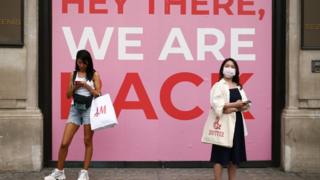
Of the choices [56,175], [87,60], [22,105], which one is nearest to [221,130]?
[87,60]

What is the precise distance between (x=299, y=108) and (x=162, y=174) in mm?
2384

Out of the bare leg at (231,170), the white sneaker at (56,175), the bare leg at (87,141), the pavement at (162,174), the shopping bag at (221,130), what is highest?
the shopping bag at (221,130)

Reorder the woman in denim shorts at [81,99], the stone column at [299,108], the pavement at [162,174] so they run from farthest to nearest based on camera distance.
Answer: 1. the stone column at [299,108]
2. the pavement at [162,174]
3. the woman in denim shorts at [81,99]

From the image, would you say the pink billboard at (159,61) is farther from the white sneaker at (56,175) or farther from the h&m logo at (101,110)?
the h&m logo at (101,110)

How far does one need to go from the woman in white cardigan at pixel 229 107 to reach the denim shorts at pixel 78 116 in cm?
186

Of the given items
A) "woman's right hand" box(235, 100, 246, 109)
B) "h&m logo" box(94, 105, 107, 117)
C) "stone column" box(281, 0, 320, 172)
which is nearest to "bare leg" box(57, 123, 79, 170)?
"h&m logo" box(94, 105, 107, 117)

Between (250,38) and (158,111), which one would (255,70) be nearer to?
(250,38)

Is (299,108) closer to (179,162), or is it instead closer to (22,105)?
(179,162)

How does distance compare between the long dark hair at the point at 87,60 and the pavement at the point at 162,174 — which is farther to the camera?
the pavement at the point at 162,174

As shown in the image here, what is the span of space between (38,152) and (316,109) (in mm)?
4351

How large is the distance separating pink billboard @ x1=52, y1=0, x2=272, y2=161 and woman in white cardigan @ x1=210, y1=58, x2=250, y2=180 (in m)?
1.73

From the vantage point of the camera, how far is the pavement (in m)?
8.41

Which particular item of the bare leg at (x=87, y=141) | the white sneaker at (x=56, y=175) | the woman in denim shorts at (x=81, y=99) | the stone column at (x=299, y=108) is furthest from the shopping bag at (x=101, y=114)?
the stone column at (x=299, y=108)

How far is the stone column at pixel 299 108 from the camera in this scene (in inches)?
350
